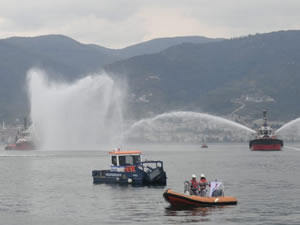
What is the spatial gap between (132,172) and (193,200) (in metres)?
24.1

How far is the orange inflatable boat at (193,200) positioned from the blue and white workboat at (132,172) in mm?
19558

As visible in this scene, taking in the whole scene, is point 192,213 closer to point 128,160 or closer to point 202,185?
point 202,185

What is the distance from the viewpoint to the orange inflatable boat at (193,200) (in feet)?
A: 220

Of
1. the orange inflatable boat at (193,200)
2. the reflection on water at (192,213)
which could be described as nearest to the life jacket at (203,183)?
the orange inflatable boat at (193,200)

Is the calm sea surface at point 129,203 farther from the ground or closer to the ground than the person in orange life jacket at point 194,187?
closer to the ground

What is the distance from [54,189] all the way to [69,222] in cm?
2932

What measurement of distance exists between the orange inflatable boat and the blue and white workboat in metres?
19.6

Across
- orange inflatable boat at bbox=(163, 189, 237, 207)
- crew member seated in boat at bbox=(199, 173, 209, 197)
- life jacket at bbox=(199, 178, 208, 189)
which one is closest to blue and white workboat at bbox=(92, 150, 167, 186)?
crew member seated in boat at bbox=(199, 173, 209, 197)

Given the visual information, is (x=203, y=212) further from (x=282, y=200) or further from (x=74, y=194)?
(x=74, y=194)

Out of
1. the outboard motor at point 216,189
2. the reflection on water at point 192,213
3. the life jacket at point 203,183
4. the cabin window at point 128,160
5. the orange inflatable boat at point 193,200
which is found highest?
the cabin window at point 128,160

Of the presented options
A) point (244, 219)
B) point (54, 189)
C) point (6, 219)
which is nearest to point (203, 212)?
point (244, 219)

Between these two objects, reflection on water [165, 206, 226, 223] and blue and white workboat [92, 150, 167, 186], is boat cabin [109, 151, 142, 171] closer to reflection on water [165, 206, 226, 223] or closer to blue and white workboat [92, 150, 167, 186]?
blue and white workboat [92, 150, 167, 186]

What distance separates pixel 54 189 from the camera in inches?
3578

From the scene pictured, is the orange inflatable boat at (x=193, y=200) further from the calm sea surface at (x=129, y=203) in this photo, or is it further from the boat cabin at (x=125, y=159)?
the boat cabin at (x=125, y=159)
